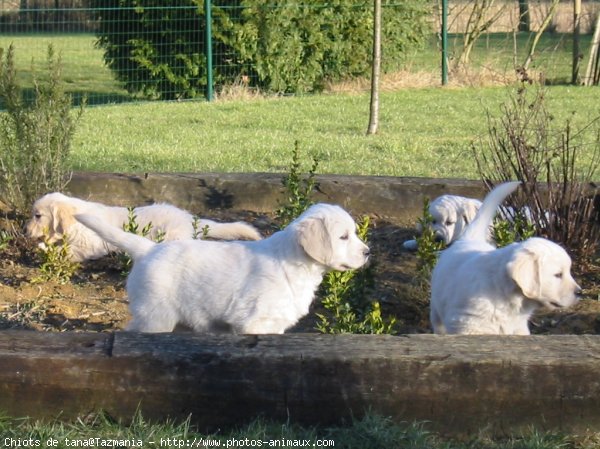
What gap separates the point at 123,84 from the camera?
63.3 feet

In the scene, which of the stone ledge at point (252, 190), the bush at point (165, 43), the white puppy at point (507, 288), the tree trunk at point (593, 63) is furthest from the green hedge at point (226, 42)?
the white puppy at point (507, 288)

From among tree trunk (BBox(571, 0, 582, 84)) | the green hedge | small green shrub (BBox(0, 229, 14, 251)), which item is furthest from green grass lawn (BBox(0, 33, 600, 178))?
small green shrub (BBox(0, 229, 14, 251))

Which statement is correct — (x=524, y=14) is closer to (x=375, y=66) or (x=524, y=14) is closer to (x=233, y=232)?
(x=375, y=66)

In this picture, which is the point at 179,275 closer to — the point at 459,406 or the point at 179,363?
the point at 179,363

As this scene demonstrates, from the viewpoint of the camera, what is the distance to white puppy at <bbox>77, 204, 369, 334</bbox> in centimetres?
486

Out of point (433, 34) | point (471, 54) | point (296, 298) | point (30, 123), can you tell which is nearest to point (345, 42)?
point (433, 34)

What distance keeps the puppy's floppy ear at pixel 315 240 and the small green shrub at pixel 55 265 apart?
1.85 m

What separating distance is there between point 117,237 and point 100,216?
136 centimetres

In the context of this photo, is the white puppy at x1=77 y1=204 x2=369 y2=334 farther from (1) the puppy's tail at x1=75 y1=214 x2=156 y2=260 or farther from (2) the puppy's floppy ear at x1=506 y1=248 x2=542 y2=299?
(2) the puppy's floppy ear at x1=506 y1=248 x2=542 y2=299

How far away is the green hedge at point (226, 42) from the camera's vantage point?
17766mm

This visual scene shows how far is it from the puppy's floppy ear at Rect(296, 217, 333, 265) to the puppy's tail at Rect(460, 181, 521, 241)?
1.07 meters

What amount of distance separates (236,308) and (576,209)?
2474mm

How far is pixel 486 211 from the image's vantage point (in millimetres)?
5566

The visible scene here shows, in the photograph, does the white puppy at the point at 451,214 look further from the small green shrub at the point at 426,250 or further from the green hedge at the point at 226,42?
the green hedge at the point at 226,42
